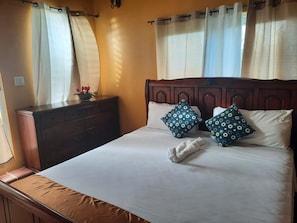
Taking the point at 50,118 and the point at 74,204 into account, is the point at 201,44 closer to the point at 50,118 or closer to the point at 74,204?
the point at 50,118

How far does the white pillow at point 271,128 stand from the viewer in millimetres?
2150

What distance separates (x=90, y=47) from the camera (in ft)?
12.0

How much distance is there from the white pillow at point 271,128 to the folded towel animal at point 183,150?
1.67ft

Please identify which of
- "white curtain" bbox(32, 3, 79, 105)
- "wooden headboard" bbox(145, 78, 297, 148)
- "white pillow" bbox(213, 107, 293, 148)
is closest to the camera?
"white pillow" bbox(213, 107, 293, 148)

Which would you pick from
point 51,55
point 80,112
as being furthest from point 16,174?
point 51,55

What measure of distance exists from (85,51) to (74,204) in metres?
2.74

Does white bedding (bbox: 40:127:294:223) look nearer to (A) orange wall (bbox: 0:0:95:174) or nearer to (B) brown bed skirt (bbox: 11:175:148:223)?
(B) brown bed skirt (bbox: 11:175:148:223)

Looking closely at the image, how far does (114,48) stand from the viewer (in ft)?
12.1

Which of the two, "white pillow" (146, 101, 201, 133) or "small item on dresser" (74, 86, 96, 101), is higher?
"small item on dresser" (74, 86, 96, 101)

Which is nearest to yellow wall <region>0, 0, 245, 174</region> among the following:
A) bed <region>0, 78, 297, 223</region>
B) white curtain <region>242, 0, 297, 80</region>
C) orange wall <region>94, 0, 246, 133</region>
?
orange wall <region>94, 0, 246, 133</region>

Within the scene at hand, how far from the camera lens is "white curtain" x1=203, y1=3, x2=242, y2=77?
2609mm

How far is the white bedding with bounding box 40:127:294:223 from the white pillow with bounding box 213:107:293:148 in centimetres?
11

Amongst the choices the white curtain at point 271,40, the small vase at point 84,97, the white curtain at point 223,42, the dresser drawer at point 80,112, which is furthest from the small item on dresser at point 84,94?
the white curtain at point 271,40

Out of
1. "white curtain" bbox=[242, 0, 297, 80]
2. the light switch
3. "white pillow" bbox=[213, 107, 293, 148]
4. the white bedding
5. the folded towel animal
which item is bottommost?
the white bedding
